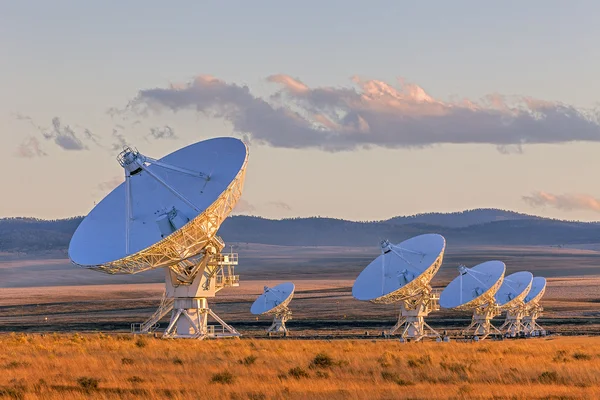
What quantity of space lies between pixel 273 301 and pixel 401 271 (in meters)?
18.9

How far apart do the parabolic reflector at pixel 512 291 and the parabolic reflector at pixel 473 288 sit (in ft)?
17.1

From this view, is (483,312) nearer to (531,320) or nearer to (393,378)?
(531,320)

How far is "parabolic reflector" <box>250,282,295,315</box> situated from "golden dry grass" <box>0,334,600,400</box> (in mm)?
29671

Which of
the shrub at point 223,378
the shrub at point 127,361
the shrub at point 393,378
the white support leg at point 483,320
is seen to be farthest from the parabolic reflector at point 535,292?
the shrub at point 223,378

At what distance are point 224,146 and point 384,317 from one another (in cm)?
5559

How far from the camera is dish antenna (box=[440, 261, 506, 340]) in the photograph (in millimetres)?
67938

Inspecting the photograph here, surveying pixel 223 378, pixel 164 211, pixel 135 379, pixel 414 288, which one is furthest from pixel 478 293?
pixel 135 379

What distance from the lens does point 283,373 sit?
110ft

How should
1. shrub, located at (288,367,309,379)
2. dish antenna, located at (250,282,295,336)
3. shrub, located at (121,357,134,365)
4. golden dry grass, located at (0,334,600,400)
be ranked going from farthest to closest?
dish antenna, located at (250,282,295,336) → shrub, located at (121,357,134,365) → shrub, located at (288,367,309,379) → golden dry grass, located at (0,334,600,400)

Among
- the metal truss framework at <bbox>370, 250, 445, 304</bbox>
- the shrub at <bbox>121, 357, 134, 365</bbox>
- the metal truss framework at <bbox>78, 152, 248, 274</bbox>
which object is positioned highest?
the metal truss framework at <bbox>78, 152, 248, 274</bbox>

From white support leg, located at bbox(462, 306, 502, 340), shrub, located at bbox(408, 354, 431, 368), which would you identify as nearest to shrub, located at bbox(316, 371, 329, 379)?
shrub, located at bbox(408, 354, 431, 368)

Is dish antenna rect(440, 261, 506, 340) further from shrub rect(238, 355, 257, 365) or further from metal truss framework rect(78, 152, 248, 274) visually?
shrub rect(238, 355, 257, 365)

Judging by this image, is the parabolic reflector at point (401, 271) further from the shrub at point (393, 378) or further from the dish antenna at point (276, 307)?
the shrub at point (393, 378)

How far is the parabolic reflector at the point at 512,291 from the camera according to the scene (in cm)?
7606
